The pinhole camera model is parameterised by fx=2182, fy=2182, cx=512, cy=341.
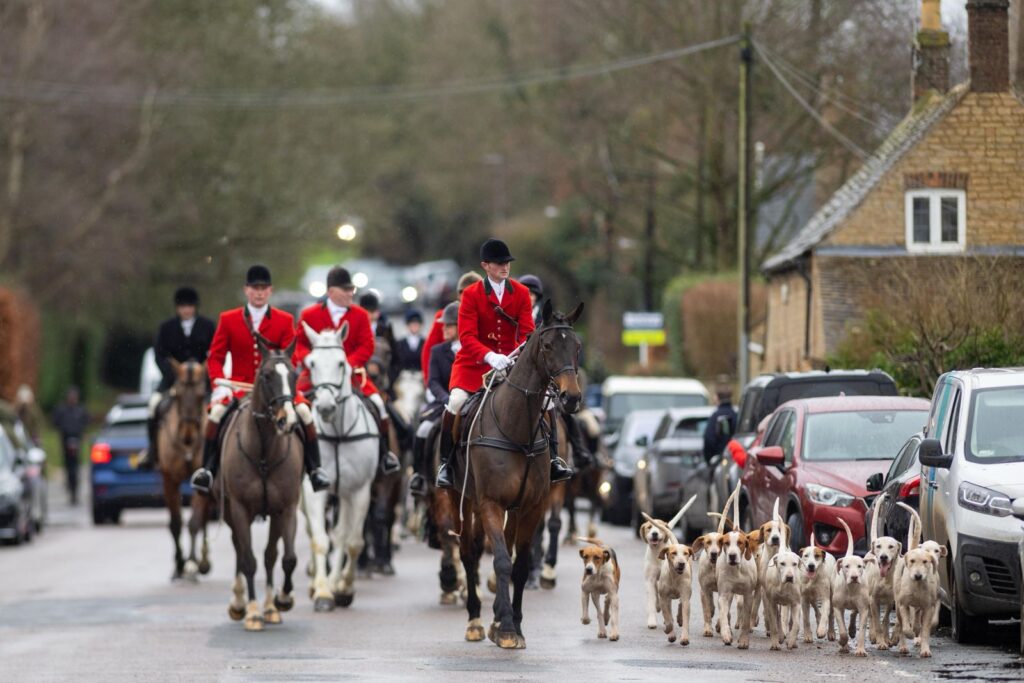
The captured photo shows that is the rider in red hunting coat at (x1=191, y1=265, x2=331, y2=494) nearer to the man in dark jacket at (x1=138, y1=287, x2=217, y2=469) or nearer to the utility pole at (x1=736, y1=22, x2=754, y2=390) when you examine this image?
the man in dark jacket at (x1=138, y1=287, x2=217, y2=469)

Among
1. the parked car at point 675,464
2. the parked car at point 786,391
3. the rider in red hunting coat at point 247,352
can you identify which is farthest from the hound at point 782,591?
the parked car at point 675,464

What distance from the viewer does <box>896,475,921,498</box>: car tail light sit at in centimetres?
1570

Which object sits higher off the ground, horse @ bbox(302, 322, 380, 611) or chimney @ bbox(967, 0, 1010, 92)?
chimney @ bbox(967, 0, 1010, 92)

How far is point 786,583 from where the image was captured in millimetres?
14305

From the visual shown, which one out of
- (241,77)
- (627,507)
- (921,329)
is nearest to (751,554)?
(921,329)

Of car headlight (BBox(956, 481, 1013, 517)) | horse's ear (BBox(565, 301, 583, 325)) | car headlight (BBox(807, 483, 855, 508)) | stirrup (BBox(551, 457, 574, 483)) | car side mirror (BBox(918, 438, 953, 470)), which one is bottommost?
car headlight (BBox(807, 483, 855, 508))

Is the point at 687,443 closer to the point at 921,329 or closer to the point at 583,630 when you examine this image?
the point at 921,329

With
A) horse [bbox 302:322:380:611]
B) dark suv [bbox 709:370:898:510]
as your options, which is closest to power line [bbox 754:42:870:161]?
dark suv [bbox 709:370:898:510]

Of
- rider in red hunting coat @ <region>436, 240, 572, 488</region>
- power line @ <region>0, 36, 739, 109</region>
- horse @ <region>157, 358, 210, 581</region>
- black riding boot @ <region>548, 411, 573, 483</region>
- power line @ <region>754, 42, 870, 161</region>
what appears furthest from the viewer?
power line @ <region>0, 36, 739, 109</region>

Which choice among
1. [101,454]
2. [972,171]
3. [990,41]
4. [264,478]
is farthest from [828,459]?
[972,171]

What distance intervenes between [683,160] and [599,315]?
669 inches

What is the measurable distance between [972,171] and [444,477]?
2149cm

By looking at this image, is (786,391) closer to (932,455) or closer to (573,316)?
(932,455)

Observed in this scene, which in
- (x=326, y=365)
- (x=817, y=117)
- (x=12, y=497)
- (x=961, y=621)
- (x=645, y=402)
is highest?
(x=817, y=117)
